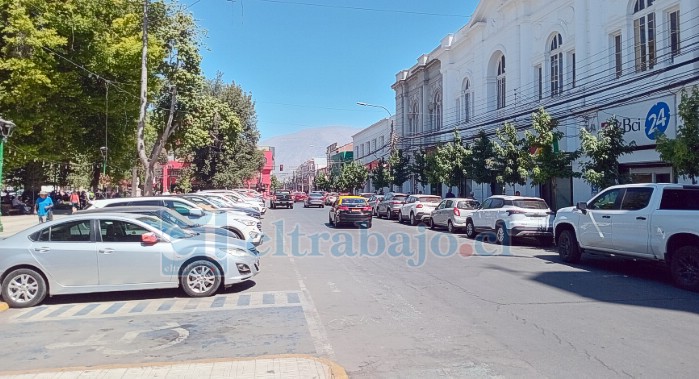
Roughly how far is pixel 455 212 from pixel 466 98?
18.8 m

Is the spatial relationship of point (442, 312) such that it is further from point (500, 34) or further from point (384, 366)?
point (500, 34)

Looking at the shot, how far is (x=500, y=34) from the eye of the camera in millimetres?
33156

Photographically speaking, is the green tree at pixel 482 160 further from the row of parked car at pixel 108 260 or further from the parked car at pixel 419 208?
the row of parked car at pixel 108 260

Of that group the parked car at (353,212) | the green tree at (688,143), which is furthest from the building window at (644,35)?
the parked car at (353,212)

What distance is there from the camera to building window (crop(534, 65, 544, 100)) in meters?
29.2

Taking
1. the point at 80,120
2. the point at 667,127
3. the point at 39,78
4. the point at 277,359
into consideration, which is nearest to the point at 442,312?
the point at 277,359

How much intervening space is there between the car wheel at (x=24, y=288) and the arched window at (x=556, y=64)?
2459 centimetres

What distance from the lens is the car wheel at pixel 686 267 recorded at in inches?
381

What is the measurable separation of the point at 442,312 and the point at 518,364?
96.4 inches

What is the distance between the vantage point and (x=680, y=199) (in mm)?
10570

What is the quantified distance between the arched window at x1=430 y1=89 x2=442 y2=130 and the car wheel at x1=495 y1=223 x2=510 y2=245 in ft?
87.0

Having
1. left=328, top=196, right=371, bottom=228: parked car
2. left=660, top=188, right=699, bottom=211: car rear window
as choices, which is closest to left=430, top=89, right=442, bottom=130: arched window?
left=328, top=196, right=371, bottom=228: parked car

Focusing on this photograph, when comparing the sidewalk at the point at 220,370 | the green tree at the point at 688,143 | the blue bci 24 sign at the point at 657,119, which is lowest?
the sidewalk at the point at 220,370

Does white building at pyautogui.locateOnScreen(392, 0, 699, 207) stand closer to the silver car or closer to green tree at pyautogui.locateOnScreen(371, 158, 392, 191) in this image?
green tree at pyautogui.locateOnScreen(371, 158, 392, 191)
